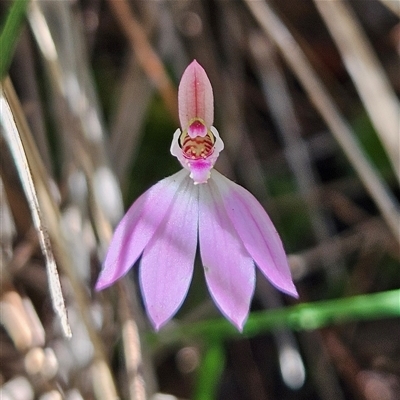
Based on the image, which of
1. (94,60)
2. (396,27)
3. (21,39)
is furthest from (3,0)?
(396,27)

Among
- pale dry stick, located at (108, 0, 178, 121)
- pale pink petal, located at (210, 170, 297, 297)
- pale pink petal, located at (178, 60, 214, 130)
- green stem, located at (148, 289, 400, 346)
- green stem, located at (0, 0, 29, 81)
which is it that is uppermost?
pale dry stick, located at (108, 0, 178, 121)

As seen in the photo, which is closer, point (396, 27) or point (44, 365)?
point (44, 365)

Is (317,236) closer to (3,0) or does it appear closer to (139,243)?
(139,243)

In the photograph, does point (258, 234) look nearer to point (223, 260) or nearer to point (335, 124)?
point (223, 260)

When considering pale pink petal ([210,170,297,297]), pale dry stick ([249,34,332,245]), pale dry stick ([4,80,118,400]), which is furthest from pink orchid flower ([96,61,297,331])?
pale dry stick ([249,34,332,245])

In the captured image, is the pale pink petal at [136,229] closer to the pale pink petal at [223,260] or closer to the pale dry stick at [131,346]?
the pale pink petal at [223,260]

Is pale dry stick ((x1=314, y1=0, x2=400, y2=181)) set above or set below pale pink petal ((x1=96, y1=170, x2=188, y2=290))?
above

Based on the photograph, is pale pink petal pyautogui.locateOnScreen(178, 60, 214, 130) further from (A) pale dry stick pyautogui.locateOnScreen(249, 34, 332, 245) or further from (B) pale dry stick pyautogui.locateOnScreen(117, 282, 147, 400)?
(A) pale dry stick pyautogui.locateOnScreen(249, 34, 332, 245)

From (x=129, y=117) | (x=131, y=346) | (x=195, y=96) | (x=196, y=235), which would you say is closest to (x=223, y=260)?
(x=196, y=235)
